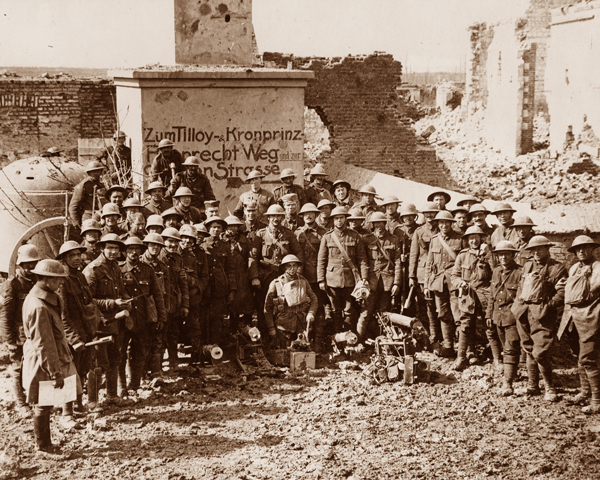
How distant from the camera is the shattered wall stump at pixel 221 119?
12.5 metres

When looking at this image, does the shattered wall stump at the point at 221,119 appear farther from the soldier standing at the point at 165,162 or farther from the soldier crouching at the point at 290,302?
the soldier crouching at the point at 290,302

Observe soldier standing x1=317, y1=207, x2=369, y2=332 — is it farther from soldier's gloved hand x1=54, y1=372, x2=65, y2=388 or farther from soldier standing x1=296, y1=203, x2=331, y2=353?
soldier's gloved hand x1=54, y1=372, x2=65, y2=388

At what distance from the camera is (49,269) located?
736 centimetres

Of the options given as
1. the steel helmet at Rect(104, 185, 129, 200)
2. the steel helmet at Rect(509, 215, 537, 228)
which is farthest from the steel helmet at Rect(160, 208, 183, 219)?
the steel helmet at Rect(509, 215, 537, 228)

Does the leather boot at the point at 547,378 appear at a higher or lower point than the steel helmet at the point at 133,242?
lower

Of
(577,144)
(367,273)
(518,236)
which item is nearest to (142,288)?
(367,273)

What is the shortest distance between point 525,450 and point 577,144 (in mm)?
19541

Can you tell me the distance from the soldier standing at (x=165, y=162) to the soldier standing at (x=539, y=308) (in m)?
5.63

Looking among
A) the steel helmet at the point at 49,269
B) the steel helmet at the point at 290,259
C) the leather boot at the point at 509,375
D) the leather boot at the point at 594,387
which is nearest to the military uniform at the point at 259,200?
the steel helmet at the point at 290,259

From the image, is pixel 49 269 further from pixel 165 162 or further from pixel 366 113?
pixel 366 113

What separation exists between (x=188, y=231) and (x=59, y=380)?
3.05 meters

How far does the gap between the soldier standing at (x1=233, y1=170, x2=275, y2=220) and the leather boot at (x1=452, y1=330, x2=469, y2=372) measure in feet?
11.4

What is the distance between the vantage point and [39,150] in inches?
795

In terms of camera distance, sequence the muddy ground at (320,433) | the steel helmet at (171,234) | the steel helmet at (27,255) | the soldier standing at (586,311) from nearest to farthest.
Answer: the muddy ground at (320,433)
the steel helmet at (27,255)
the soldier standing at (586,311)
the steel helmet at (171,234)
